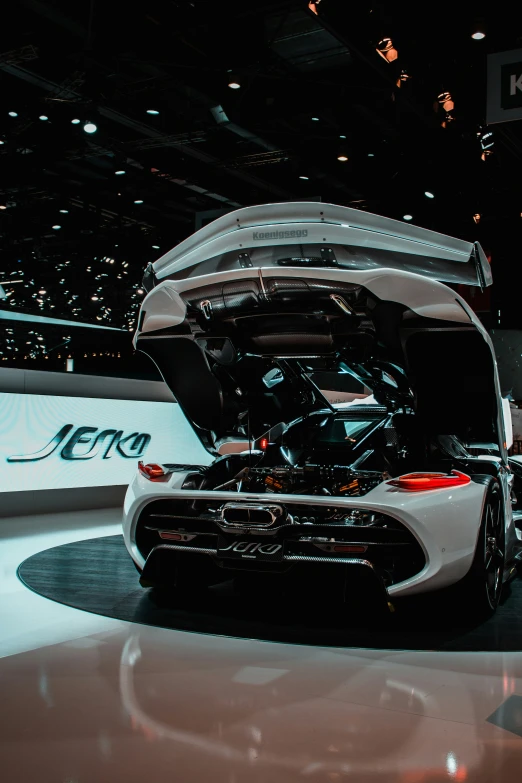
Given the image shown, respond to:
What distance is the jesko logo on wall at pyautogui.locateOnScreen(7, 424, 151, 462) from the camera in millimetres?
8453

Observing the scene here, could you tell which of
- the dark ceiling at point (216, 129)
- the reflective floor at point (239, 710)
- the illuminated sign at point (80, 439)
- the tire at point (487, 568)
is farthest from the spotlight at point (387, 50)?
the reflective floor at point (239, 710)

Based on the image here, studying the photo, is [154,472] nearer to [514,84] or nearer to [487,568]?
[487,568]

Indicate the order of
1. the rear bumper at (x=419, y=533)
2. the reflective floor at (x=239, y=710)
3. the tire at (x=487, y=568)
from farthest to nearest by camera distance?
the tire at (x=487, y=568)
the rear bumper at (x=419, y=533)
the reflective floor at (x=239, y=710)

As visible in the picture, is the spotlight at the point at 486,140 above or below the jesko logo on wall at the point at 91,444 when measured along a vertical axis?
above

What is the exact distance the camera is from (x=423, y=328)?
12.0 feet

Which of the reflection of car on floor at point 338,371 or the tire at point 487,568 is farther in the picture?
the tire at point 487,568

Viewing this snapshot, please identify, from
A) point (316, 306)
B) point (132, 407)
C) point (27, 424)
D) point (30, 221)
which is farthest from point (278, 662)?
point (30, 221)

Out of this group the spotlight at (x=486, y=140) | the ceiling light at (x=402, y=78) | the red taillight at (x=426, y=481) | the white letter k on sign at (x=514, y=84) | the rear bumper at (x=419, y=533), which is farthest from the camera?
the spotlight at (x=486, y=140)

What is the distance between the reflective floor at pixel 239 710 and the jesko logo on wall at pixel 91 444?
4.94 meters

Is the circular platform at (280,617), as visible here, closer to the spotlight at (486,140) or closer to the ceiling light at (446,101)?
the ceiling light at (446,101)

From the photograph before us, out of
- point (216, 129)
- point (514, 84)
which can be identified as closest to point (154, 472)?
point (514, 84)

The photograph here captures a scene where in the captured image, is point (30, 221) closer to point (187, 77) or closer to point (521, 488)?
point (187, 77)

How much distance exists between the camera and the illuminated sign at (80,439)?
318 inches

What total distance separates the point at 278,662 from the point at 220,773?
107cm
